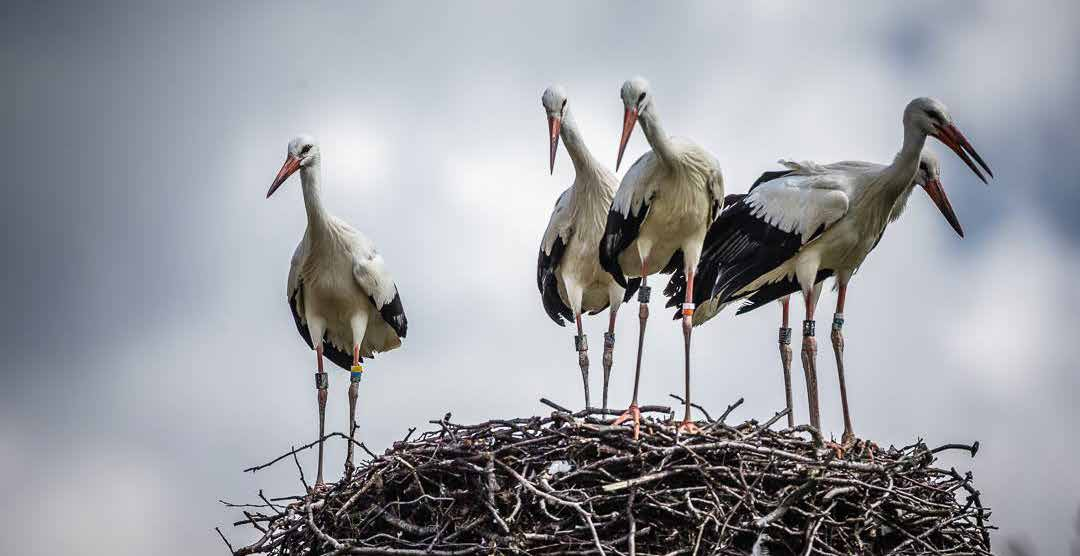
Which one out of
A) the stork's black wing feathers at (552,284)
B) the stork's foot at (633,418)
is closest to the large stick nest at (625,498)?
the stork's foot at (633,418)

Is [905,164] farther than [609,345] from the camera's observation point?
No

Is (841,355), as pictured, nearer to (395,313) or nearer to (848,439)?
(848,439)

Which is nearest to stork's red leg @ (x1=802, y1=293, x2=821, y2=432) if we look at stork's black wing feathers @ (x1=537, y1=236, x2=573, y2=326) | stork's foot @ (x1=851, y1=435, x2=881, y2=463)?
stork's foot @ (x1=851, y1=435, x2=881, y2=463)

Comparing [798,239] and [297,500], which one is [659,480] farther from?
[798,239]

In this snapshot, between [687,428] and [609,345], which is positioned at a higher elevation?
[609,345]

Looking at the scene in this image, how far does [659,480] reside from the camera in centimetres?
648

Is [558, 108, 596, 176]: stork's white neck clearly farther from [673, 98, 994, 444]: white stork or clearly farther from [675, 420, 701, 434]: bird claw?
[675, 420, 701, 434]: bird claw

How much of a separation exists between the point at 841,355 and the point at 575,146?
77.5 inches

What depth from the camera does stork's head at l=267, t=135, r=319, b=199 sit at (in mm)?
9016

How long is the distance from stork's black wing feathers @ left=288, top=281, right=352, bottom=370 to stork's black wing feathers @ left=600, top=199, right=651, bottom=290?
7.52ft

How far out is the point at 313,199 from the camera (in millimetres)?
9109

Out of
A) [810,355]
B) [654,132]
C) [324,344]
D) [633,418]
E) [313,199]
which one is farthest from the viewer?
[324,344]

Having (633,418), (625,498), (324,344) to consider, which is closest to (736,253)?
A: (633,418)

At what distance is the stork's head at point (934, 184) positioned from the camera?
8.62 meters
